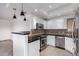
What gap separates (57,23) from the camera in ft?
4.86

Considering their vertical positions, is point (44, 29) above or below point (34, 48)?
above

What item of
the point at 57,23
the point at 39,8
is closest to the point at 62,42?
the point at 57,23

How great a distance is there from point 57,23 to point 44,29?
9.4 inches

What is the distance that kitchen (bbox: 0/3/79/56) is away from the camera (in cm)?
139

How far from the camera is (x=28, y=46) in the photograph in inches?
58.9

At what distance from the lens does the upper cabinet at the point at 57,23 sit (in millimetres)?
1444

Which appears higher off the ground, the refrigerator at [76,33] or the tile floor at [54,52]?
the refrigerator at [76,33]

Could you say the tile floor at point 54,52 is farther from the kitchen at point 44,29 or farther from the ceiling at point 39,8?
the ceiling at point 39,8

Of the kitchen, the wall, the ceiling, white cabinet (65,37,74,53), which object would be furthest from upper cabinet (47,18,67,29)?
the wall

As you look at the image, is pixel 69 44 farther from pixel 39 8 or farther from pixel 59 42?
pixel 39 8

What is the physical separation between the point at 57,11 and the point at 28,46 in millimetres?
742

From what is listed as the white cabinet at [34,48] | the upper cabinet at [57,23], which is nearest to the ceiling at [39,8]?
the upper cabinet at [57,23]

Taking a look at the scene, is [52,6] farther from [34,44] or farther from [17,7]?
[34,44]

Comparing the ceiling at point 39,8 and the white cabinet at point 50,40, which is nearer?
the ceiling at point 39,8
